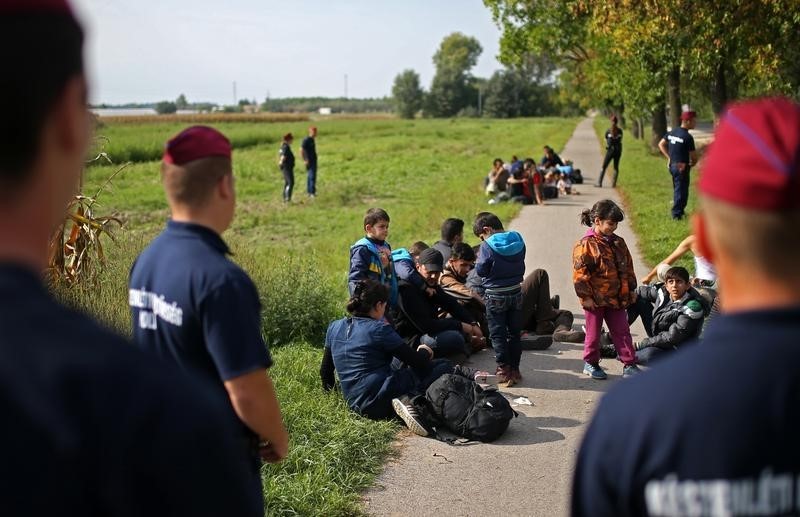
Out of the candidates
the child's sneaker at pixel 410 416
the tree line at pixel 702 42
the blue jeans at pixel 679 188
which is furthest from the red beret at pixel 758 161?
the tree line at pixel 702 42

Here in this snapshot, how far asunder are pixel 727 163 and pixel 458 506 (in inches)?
158

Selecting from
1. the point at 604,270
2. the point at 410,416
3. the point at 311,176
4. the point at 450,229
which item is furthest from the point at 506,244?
the point at 311,176

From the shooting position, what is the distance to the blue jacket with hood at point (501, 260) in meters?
7.39

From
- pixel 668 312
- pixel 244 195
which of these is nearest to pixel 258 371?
pixel 668 312

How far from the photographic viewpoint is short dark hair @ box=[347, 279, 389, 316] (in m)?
6.47

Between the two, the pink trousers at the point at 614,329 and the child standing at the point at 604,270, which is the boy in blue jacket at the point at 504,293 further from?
the pink trousers at the point at 614,329

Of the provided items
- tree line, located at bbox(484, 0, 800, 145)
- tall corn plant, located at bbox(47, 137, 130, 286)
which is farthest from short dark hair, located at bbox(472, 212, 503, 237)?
tree line, located at bbox(484, 0, 800, 145)

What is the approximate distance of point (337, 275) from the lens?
39.9 feet

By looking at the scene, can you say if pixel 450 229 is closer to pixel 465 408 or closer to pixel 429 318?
pixel 429 318

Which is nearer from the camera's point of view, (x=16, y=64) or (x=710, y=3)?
(x=16, y=64)

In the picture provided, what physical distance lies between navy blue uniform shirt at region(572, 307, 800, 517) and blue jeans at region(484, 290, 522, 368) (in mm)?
5868

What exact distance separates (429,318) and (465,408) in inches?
78.1

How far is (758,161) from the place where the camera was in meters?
1.63

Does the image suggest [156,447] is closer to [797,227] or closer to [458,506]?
[797,227]
